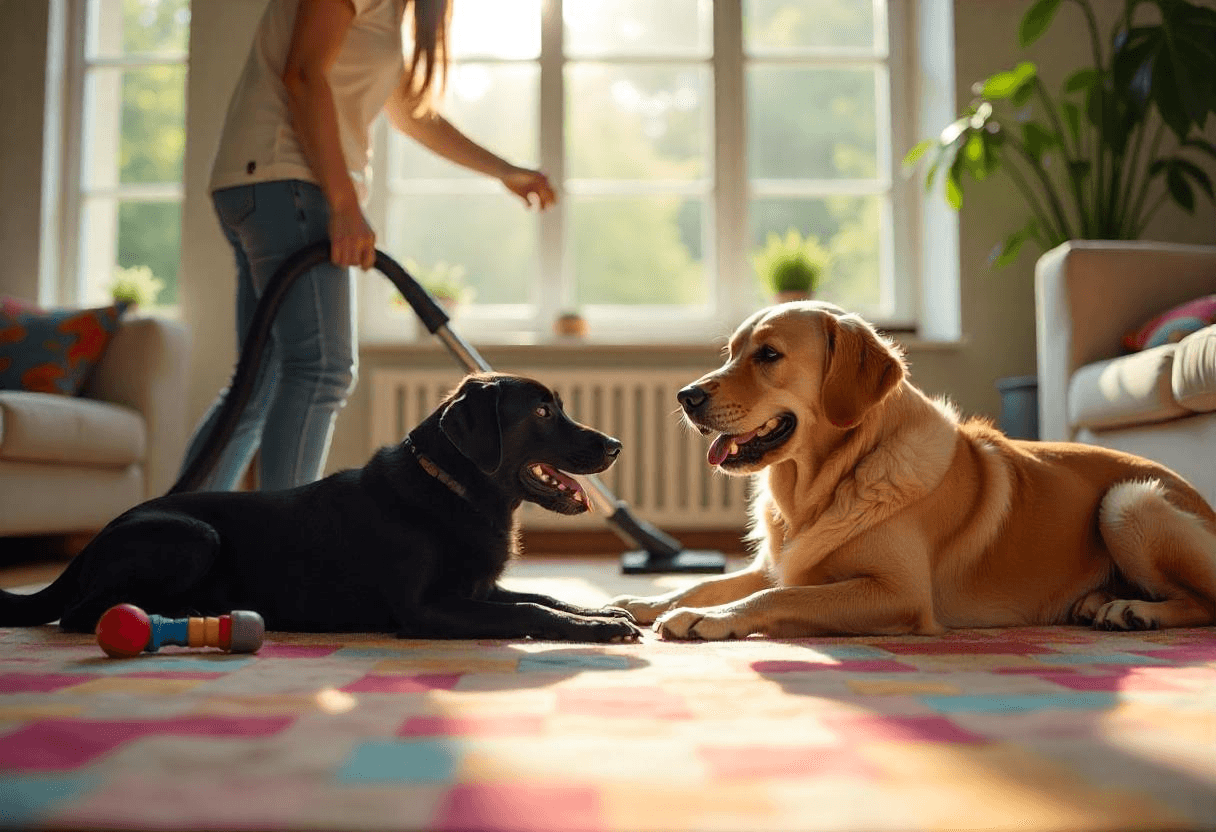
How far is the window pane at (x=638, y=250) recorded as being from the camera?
16.7 ft

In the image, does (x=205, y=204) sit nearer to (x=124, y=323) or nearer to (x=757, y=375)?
(x=124, y=323)

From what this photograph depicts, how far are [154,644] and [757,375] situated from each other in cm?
114

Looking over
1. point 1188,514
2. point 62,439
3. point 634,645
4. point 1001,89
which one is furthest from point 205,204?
point 1188,514

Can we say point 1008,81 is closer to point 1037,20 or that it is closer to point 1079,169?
point 1037,20

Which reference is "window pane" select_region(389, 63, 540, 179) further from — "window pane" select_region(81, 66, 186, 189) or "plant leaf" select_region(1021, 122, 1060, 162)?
"plant leaf" select_region(1021, 122, 1060, 162)

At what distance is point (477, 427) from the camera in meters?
1.87

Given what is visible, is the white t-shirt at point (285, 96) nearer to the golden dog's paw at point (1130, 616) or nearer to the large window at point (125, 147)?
the golden dog's paw at point (1130, 616)

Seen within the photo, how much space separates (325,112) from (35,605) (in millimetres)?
1188

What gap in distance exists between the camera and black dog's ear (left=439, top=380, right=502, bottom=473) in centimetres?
185

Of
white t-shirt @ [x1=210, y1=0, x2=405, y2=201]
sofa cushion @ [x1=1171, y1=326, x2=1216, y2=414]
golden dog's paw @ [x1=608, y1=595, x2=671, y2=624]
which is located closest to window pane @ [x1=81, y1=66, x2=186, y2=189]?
white t-shirt @ [x1=210, y1=0, x2=405, y2=201]

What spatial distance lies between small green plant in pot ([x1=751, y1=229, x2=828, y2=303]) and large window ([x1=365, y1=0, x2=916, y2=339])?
32cm

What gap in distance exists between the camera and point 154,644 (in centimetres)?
158

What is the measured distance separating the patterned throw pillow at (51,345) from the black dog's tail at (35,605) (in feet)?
6.87

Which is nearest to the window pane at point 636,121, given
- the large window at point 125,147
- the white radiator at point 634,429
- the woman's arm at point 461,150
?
the white radiator at point 634,429
